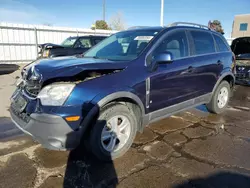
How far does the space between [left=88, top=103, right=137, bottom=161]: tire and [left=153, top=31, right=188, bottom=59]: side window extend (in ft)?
3.67

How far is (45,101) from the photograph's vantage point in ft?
8.34

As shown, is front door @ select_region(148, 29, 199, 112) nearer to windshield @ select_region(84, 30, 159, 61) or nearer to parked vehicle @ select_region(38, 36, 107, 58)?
windshield @ select_region(84, 30, 159, 61)

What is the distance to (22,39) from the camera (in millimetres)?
14328

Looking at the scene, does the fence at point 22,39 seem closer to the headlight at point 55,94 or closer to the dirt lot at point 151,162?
the dirt lot at point 151,162

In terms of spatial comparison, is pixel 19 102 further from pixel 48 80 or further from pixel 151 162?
pixel 151 162

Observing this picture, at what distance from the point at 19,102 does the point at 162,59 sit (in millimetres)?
2100

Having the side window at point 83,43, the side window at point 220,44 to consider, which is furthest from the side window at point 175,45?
the side window at point 83,43

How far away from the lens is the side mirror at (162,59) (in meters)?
3.15

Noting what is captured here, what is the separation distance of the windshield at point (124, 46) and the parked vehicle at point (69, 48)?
18.1 ft

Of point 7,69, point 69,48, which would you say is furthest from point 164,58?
point 7,69

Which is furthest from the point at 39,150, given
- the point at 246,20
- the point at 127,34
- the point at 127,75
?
the point at 246,20

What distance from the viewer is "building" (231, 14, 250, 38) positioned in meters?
45.8

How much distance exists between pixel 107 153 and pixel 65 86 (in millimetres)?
1090

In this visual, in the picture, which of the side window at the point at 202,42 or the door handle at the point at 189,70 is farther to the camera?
the side window at the point at 202,42
